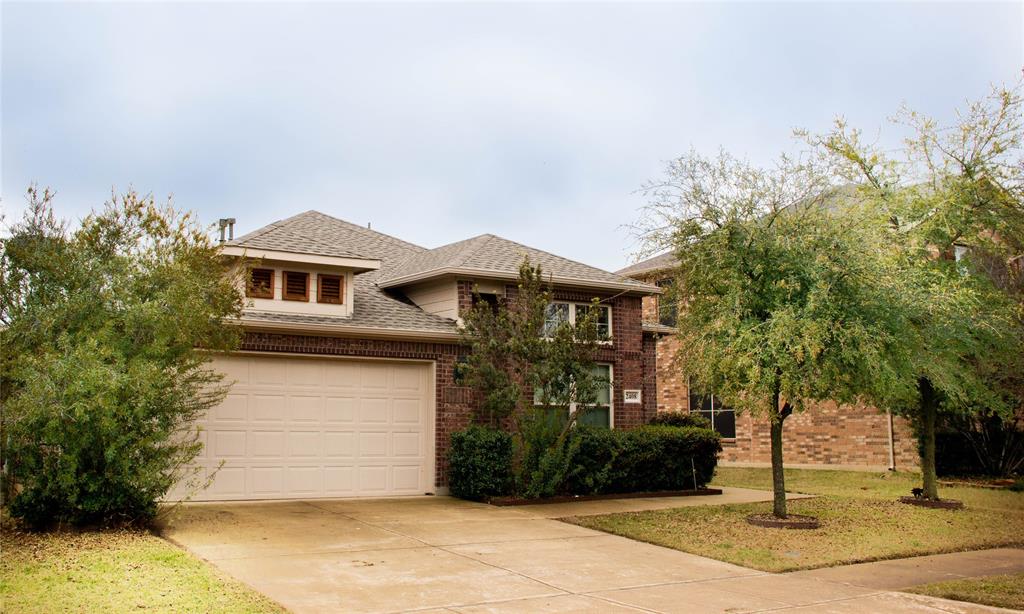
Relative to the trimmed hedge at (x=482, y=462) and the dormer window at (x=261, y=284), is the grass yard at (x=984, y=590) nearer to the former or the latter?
the trimmed hedge at (x=482, y=462)

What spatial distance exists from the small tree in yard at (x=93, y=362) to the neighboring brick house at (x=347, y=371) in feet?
7.43

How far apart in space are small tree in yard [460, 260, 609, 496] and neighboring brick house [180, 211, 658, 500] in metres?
0.84

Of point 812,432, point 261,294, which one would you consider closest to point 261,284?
point 261,294

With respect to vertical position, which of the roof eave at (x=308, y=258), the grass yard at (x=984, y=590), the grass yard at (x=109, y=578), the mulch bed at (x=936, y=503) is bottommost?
the grass yard at (x=984, y=590)

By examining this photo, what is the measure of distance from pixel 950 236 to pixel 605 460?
6950 millimetres

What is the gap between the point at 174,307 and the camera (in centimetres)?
1125

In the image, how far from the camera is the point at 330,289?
52.5 ft

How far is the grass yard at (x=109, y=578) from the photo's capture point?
7.37m

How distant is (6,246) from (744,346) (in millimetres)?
9476

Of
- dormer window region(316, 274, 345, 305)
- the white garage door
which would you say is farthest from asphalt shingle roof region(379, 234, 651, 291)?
the white garage door

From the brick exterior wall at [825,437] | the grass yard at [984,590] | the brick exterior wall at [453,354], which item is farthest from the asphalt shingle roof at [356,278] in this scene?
the grass yard at [984,590]

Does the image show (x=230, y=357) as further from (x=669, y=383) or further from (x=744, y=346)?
(x=669, y=383)

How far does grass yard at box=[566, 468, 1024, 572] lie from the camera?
37.2 feet

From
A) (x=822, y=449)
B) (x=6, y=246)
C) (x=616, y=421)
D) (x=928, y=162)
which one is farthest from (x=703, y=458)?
(x=6, y=246)
